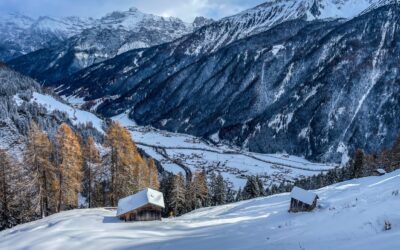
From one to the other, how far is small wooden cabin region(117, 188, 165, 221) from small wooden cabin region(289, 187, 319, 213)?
13.7 m

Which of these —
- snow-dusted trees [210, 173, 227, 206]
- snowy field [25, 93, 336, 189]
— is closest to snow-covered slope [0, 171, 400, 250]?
snow-dusted trees [210, 173, 227, 206]

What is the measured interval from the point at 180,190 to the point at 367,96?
467 ft

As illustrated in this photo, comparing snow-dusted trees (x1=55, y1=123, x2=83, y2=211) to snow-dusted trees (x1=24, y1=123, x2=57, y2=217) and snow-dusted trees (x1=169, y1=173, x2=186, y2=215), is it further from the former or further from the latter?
snow-dusted trees (x1=169, y1=173, x2=186, y2=215)

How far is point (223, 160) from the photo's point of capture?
16750 centimetres

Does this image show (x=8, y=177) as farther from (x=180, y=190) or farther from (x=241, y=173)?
(x=241, y=173)

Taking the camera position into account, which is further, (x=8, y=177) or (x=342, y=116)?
(x=342, y=116)

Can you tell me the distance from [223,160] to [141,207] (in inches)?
4826

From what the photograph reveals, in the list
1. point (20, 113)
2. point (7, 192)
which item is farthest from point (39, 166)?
point (20, 113)

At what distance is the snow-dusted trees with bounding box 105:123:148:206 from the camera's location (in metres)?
58.2

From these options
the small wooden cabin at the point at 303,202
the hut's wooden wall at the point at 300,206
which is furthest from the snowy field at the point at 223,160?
the hut's wooden wall at the point at 300,206

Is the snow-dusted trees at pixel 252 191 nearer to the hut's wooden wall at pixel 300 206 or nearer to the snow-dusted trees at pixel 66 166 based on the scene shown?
the snow-dusted trees at pixel 66 166

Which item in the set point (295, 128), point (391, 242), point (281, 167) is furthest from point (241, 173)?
point (391, 242)

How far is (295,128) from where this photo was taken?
19725cm

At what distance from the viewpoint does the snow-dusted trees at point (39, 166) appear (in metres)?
50.4
